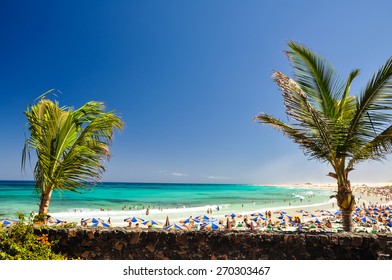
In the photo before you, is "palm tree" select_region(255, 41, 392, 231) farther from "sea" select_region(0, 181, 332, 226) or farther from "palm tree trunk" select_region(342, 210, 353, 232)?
"sea" select_region(0, 181, 332, 226)

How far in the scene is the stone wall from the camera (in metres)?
5.39

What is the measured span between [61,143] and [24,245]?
227cm

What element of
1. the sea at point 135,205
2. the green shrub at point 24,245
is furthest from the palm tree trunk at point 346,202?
the green shrub at point 24,245

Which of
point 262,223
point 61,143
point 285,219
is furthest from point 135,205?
point 61,143

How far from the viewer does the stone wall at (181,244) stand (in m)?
5.39

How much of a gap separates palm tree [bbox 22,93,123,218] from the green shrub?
1172 millimetres

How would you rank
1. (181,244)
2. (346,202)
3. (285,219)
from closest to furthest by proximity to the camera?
1. (181,244)
2. (346,202)
3. (285,219)

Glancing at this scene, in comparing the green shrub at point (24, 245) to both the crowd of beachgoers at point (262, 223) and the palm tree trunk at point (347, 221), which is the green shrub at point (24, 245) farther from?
the palm tree trunk at point (347, 221)

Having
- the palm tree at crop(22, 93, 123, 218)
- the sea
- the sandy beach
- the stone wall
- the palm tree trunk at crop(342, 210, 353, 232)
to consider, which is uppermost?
the palm tree at crop(22, 93, 123, 218)

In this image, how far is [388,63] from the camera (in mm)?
5512

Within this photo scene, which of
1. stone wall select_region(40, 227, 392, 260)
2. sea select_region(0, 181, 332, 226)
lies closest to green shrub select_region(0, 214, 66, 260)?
stone wall select_region(40, 227, 392, 260)

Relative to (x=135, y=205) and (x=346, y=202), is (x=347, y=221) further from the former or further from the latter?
(x=135, y=205)

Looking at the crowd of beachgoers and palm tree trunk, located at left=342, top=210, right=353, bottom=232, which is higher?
palm tree trunk, located at left=342, top=210, right=353, bottom=232

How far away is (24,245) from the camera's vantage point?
4875mm
